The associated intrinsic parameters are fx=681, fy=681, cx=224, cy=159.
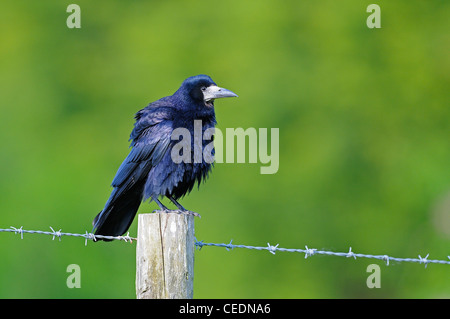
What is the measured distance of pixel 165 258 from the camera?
390cm

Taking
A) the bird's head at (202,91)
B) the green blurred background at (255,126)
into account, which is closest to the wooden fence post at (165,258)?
the bird's head at (202,91)

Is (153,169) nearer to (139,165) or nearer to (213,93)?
(139,165)

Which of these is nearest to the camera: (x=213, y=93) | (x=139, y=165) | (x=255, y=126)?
(x=139, y=165)

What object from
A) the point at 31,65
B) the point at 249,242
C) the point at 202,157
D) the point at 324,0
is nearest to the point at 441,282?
the point at 249,242

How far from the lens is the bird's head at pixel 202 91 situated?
6.45 meters

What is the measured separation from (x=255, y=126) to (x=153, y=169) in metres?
7.42

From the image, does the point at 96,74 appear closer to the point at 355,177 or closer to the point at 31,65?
the point at 31,65

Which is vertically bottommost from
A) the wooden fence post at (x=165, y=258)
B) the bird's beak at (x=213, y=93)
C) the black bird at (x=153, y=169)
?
the wooden fence post at (x=165, y=258)

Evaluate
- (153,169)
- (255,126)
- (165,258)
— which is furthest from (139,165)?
(255,126)

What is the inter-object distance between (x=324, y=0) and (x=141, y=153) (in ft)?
33.4

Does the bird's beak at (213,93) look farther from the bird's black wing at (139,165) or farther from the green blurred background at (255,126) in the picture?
the green blurred background at (255,126)

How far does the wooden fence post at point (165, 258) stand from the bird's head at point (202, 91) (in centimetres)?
265

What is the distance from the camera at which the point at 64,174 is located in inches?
560
